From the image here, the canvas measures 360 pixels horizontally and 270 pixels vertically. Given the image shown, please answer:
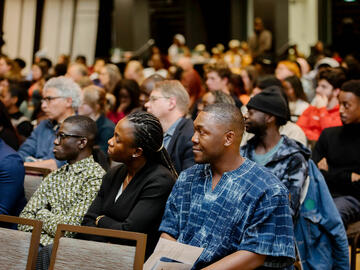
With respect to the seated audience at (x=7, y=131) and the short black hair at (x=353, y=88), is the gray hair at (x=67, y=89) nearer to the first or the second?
the seated audience at (x=7, y=131)

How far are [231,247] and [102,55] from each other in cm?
1321

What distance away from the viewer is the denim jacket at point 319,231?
348cm

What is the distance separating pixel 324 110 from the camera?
5.50 meters

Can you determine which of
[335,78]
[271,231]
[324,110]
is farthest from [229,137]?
[335,78]

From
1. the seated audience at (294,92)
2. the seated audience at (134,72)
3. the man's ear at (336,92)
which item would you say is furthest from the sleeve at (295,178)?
the seated audience at (134,72)

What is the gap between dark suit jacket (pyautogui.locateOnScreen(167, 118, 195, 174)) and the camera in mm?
3984

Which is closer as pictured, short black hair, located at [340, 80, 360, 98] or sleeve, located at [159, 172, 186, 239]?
sleeve, located at [159, 172, 186, 239]

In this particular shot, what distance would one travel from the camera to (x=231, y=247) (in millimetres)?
2580

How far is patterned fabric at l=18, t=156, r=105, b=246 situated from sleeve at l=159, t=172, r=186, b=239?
0.67 meters

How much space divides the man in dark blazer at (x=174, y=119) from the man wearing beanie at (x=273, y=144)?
1.48ft

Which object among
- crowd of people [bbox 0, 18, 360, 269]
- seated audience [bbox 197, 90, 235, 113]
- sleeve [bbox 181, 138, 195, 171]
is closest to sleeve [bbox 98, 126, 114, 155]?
crowd of people [bbox 0, 18, 360, 269]

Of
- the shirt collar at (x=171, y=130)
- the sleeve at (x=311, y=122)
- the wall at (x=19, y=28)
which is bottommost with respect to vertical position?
the shirt collar at (x=171, y=130)

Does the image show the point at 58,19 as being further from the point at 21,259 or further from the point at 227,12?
the point at 21,259

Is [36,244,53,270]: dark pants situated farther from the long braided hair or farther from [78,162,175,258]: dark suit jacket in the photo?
the long braided hair
